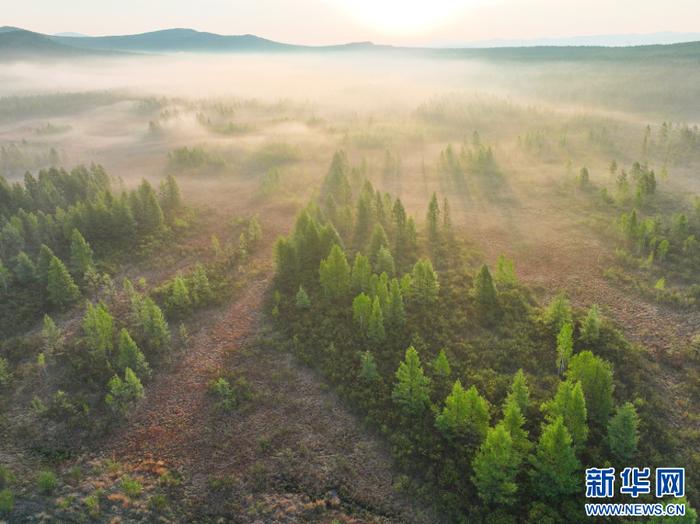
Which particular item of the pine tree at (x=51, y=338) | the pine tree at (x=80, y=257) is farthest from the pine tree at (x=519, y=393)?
the pine tree at (x=80, y=257)

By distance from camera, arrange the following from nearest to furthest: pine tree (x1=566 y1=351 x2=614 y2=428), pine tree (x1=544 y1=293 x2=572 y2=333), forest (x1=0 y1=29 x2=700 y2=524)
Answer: forest (x1=0 y1=29 x2=700 y2=524)
pine tree (x1=566 y1=351 x2=614 y2=428)
pine tree (x1=544 y1=293 x2=572 y2=333)

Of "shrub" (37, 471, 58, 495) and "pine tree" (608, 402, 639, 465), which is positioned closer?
"pine tree" (608, 402, 639, 465)

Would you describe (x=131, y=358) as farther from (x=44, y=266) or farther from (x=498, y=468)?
(x=498, y=468)

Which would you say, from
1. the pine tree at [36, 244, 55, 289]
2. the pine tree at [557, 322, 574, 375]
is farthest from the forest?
the pine tree at [36, 244, 55, 289]

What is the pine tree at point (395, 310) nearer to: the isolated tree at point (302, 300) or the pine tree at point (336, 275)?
the pine tree at point (336, 275)

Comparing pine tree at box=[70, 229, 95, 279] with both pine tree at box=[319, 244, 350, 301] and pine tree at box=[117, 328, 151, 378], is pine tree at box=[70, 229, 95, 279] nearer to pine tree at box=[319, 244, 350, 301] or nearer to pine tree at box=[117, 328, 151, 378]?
pine tree at box=[117, 328, 151, 378]

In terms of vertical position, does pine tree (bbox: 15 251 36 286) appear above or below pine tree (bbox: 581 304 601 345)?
above
